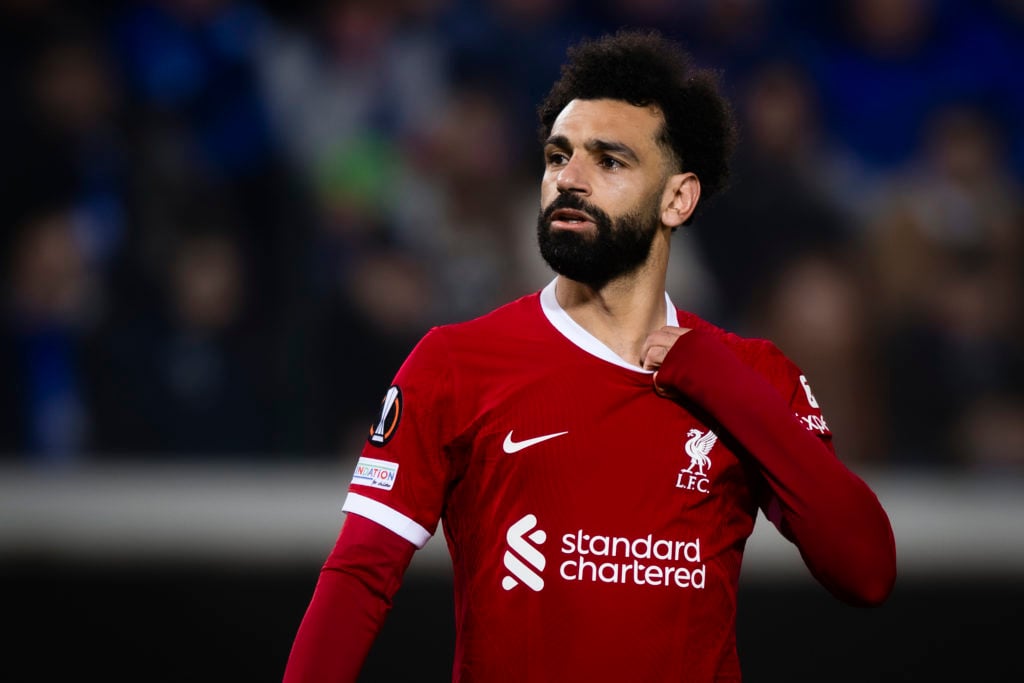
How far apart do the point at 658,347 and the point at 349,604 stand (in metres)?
0.72

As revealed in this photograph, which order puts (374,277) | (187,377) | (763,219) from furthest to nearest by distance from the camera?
(763,219)
(374,277)
(187,377)

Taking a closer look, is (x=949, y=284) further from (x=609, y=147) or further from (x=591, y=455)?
(x=591, y=455)

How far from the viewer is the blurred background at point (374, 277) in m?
4.40

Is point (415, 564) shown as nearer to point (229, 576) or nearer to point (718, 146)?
point (229, 576)

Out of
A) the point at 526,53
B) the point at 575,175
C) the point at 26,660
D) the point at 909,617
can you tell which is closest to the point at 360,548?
the point at 575,175

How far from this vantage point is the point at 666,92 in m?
2.65

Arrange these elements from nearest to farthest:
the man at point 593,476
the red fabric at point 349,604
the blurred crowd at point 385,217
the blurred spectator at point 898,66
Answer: the red fabric at point 349,604 → the man at point 593,476 → the blurred crowd at point 385,217 → the blurred spectator at point 898,66

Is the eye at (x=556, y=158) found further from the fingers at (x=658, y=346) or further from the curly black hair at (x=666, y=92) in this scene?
the fingers at (x=658, y=346)

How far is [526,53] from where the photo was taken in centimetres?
543

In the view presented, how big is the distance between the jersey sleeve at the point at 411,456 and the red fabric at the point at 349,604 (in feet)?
0.11

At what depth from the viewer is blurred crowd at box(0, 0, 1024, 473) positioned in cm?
468

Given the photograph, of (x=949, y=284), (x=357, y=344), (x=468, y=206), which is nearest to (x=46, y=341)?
(x=357, y=344)

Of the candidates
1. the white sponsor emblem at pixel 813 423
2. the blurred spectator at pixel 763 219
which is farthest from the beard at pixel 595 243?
the blurred spectator at pixel 763 219

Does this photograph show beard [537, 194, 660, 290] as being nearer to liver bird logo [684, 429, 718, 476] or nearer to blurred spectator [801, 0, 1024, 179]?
liver bird logo [684, 429, 718, 476]
